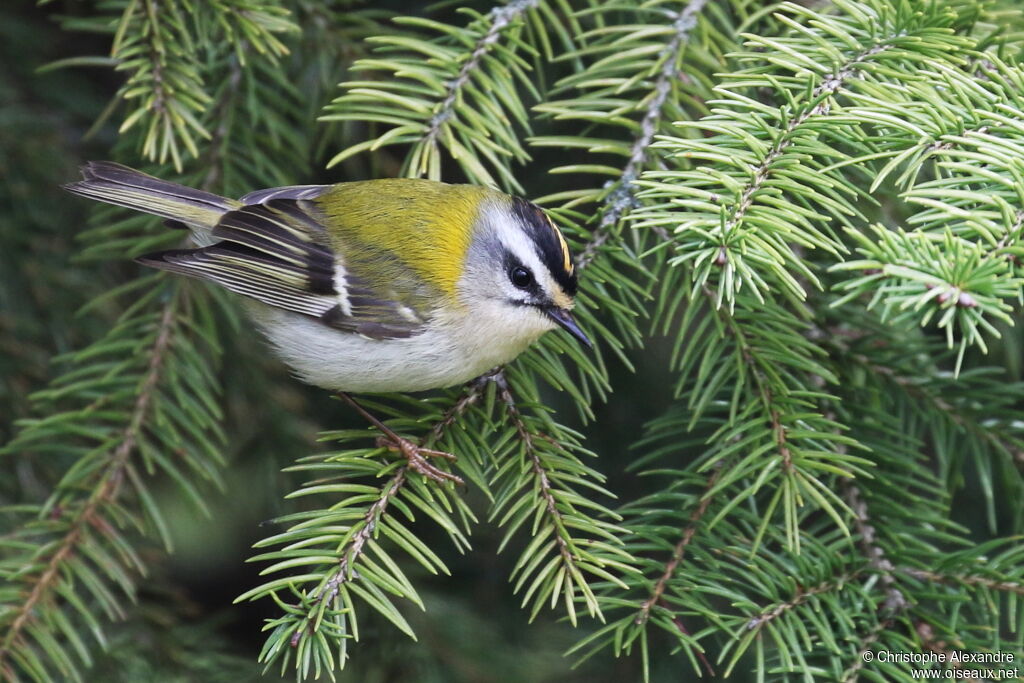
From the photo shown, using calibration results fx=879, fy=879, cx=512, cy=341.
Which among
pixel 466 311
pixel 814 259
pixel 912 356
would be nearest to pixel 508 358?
pixel 466 311

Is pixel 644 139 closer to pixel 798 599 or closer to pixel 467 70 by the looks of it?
pixel 467 70

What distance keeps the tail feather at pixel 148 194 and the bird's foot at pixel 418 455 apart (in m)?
0.72

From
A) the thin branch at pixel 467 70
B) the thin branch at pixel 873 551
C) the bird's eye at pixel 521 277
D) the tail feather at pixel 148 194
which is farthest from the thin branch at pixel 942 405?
the tail feather at pixel 148 194

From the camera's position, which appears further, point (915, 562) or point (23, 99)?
point (23, 99)

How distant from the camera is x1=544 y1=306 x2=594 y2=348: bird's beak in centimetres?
156

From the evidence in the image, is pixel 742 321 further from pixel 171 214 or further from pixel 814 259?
pixel 171 214

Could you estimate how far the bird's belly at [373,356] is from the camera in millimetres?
1661

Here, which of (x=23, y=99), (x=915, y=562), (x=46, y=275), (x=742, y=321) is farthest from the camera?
(x=23, y=99)

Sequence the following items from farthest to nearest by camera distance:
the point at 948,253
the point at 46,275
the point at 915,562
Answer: the point at 46,275, the point at 915,562, the point at 948,253

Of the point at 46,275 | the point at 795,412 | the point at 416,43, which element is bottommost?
the point at 46,275

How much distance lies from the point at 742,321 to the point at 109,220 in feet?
5.15

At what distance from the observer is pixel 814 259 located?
174 centimetres

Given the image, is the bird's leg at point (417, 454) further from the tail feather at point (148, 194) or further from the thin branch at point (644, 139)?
the tail feather at point (148, 194)

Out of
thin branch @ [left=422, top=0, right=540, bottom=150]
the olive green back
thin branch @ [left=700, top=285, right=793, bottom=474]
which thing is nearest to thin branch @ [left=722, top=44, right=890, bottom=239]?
thin branch @ [left=700, top=285, right=793, bottom=474]
